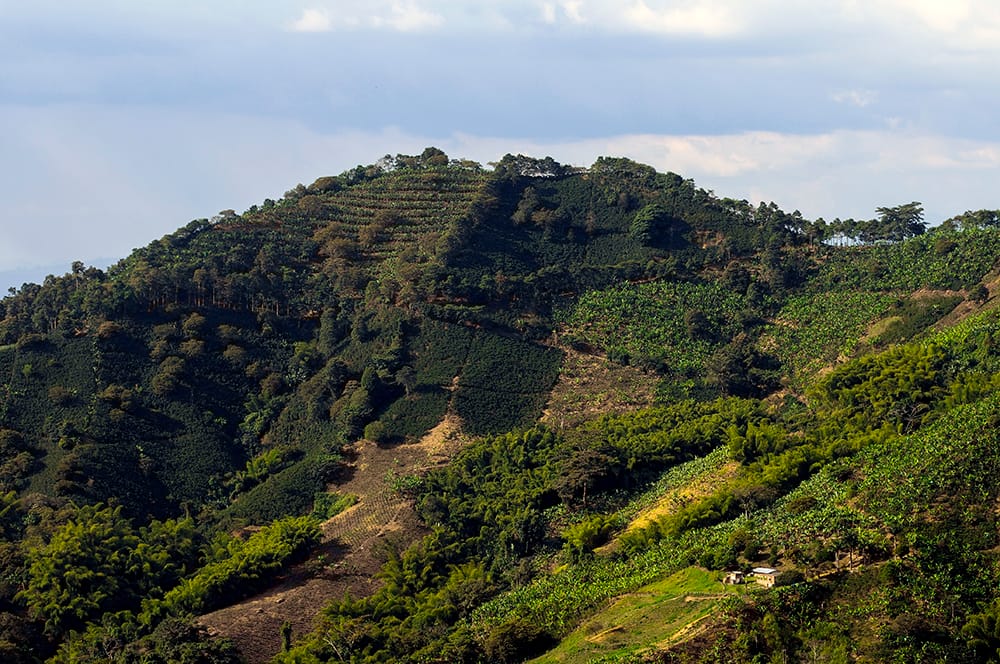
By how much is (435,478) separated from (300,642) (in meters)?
18.0

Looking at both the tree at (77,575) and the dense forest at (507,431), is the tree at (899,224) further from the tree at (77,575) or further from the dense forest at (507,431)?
the tree at (77,575)

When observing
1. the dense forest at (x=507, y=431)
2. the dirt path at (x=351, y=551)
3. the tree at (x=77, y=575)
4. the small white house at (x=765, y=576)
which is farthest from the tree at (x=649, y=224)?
the small white house at (x=765, y=576)

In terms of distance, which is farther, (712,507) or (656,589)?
(712,507)

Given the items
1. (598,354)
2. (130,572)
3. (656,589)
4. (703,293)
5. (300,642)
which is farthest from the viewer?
(703,293)

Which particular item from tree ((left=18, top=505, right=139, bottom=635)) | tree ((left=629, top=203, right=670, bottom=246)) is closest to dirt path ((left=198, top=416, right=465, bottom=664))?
tree ((left=18, top=505, right=139, bottom=635))

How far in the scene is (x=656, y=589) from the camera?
5003 centimetres

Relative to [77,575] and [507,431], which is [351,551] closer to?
[77,575]

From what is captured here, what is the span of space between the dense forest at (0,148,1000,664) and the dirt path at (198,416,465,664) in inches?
9.6

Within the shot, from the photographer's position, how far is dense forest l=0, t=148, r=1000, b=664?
4844 cm

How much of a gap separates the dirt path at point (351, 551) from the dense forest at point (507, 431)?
0.24 meters

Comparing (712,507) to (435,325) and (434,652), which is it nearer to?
(434,652)

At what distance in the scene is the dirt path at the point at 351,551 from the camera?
6022cm

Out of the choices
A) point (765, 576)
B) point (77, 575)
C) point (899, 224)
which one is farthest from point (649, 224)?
point (77, 575)

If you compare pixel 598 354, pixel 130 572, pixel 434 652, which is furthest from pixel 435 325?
pixel 434 652
